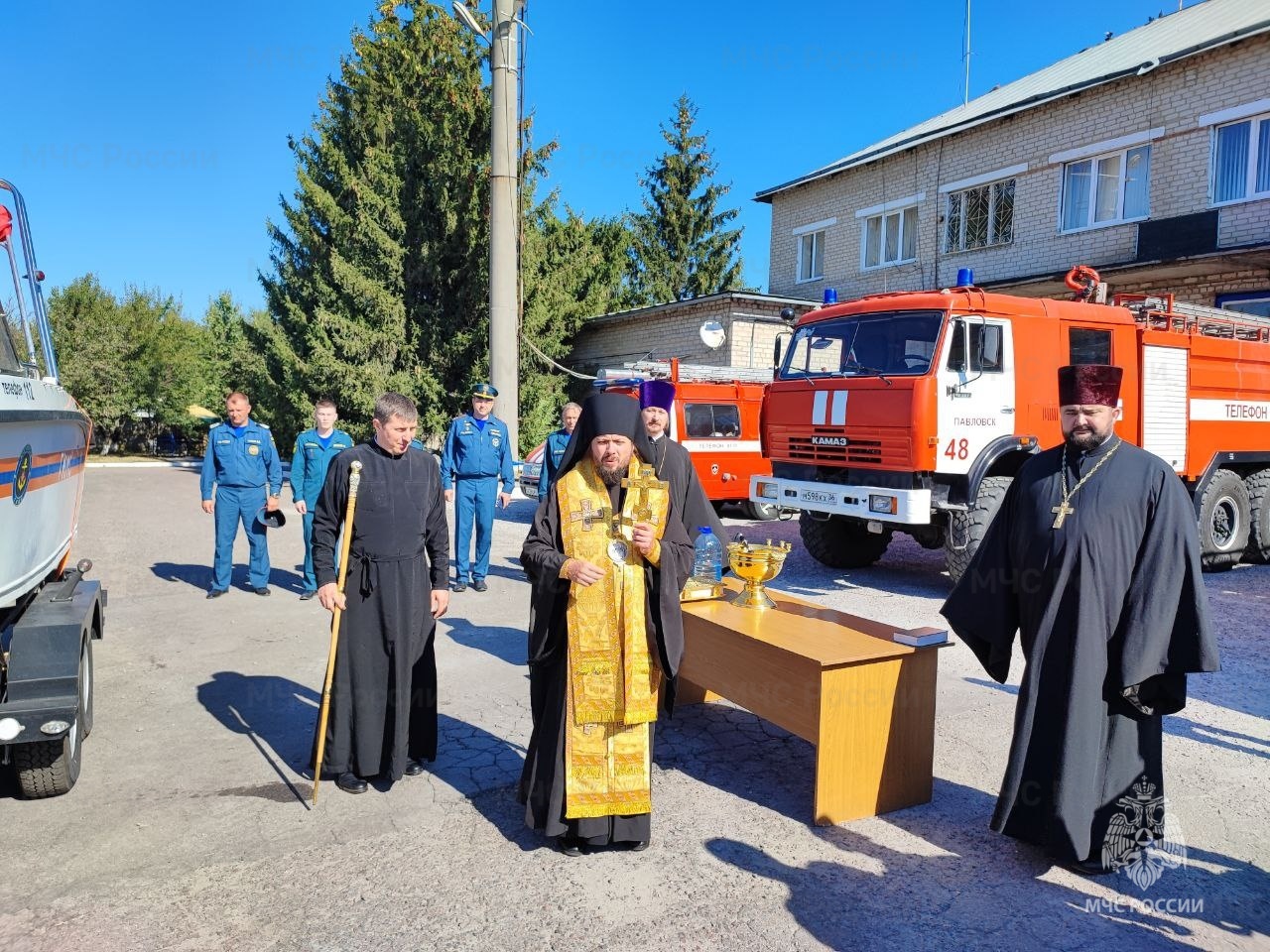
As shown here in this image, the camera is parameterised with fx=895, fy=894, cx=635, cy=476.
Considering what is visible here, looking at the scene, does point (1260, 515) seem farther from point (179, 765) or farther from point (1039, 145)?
point (179, 765)

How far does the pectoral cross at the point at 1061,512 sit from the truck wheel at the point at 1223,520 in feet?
24.8

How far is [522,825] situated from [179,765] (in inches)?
72.4

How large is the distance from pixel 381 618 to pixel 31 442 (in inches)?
61.6

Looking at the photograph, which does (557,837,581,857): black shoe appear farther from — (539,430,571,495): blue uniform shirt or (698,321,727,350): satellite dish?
(698,321,727,350): satellite dish

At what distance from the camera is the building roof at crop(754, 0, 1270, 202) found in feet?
46.1

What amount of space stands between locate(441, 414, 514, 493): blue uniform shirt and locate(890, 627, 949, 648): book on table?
5.39m

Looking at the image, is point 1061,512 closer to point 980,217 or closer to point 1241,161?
point 1241,161

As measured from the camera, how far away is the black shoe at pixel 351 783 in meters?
4.02

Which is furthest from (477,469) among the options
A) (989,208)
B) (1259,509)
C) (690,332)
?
(989,208)

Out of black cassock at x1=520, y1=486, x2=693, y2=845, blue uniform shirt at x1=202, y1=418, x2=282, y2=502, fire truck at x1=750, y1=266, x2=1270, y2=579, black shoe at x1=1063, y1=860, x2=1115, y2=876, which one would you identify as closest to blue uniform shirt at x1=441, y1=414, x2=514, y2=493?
blue uniform shirt at x1=202, y1=418, x2=282, y2=502

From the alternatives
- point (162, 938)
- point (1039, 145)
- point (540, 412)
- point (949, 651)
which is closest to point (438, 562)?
point (162, 938)

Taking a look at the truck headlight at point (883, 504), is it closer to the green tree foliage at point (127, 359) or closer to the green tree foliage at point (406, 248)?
the green tree foliage at point (406, 248)

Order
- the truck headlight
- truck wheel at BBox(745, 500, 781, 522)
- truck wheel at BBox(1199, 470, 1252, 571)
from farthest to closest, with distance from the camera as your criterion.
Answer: truck wheel at BBox(745, 500, 781, 522)
truck wheel at BBox(1199, 470, 1252, 571)
the truck headlight

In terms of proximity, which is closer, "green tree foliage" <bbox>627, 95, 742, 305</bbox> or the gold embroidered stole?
the gold embroidered stole
